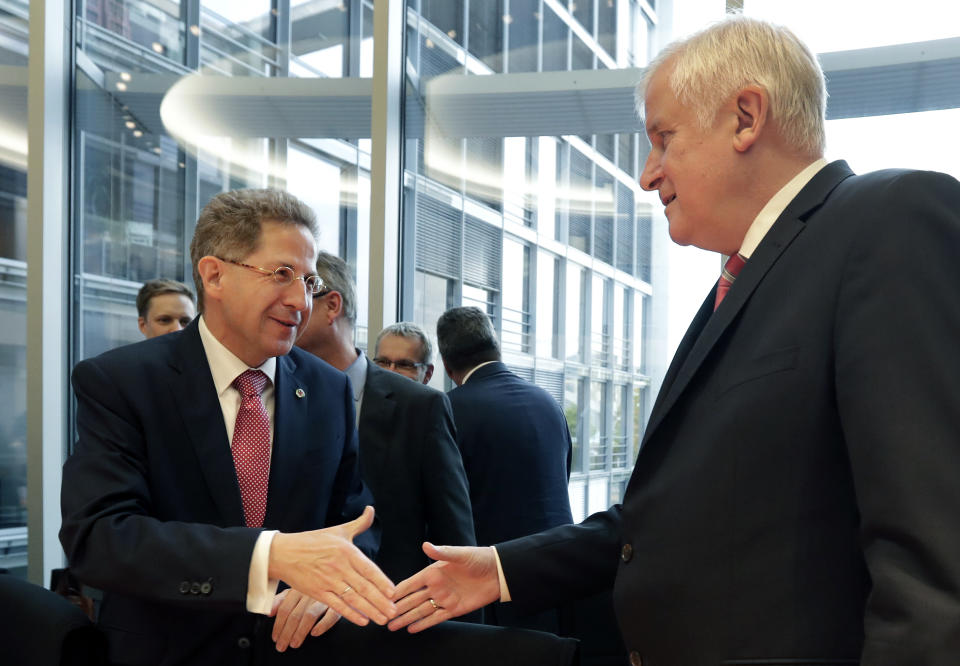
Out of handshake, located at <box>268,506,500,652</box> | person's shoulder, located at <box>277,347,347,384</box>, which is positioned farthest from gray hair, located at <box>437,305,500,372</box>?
handshake, located at <box>268,506,500,652</box>

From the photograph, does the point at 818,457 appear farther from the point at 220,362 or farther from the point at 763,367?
the point at 220,362

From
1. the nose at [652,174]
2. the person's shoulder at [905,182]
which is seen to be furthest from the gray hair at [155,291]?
the person's shoulder at [905,182]

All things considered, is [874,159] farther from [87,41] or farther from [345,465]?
[87,41]

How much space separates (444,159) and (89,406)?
12.5 ft

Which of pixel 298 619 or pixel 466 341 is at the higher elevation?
pixel 466 341

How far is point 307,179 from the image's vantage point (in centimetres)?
544

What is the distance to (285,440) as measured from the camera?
186cm

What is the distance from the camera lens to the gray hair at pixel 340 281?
309cm

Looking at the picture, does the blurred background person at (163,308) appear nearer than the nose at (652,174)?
No

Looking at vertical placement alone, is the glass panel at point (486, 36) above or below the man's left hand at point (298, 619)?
above

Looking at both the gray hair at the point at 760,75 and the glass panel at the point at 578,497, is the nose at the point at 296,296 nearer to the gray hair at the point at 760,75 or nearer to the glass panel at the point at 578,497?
the gray hair at the point at 760,75

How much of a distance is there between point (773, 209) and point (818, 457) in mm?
395

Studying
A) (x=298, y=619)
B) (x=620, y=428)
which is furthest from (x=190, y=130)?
(x=298, y=619)

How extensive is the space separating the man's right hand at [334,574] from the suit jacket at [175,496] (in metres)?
0.07
